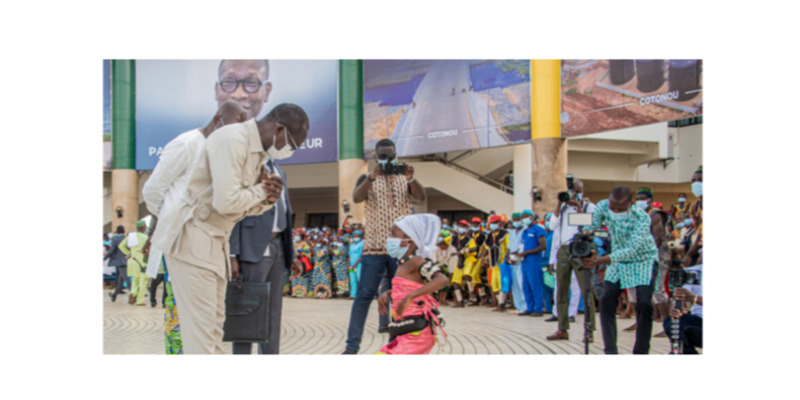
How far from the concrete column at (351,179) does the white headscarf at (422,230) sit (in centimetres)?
1160

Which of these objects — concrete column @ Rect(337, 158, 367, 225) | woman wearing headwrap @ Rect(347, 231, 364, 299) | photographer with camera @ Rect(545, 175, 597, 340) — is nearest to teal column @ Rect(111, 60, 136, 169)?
woman wearing headwrap @ Rect(347, 231, 364, 299)

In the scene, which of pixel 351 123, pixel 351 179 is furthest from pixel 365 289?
pixel 351 179

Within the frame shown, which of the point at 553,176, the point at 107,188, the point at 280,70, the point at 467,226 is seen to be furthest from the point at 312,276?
the point at 107,188

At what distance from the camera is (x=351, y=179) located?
53.1ft

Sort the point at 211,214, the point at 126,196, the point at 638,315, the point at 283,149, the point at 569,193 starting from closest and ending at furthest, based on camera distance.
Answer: the point at 211,214, the point at 283,149, the point at 638,315, the point at 569,193, the point at 126,196

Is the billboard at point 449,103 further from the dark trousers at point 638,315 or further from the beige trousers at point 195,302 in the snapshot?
the beige trousers at point 195,302

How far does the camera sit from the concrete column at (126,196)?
1416cm

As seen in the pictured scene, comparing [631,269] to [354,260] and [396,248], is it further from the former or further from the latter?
[354,260]

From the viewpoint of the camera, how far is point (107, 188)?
18.7 meters

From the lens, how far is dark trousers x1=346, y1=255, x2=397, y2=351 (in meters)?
4.91

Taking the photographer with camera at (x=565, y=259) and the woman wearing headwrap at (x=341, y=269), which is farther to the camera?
the woman wearing headwrap at (x=341, y=269)

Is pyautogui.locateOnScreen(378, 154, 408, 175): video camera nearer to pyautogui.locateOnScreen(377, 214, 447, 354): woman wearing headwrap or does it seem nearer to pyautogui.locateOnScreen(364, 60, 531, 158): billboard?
pyautogui.locateOnScreen(377, 214, 447, 354): woman wearing headwrap

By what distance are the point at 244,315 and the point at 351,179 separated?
12.5m

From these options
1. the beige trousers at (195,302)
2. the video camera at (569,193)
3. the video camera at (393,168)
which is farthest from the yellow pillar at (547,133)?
the beige trousers at (195,302)
